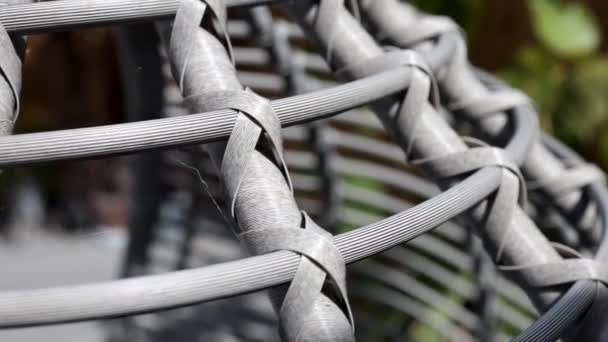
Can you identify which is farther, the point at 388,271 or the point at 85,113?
the point at 85,113

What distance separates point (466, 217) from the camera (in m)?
0.74

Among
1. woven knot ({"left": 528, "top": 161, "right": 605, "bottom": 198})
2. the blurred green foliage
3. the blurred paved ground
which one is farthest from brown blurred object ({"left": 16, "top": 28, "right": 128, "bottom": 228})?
woven knot ({"left": 528, "top": 161, "right": 605, "bottom": 198})

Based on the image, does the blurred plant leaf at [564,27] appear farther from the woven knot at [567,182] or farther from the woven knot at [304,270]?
the woven knot at [304,270]

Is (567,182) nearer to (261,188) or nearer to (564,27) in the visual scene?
(261,188)

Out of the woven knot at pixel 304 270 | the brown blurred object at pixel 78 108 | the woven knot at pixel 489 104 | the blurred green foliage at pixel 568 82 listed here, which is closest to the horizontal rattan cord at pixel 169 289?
the woven knot at pixel 304 270

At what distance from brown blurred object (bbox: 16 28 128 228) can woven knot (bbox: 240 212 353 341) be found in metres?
2.79

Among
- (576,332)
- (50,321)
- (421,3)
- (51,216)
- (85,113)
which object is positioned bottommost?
(51,216)

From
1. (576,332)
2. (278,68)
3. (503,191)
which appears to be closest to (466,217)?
(503,191)

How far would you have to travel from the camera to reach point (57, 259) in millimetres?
2916

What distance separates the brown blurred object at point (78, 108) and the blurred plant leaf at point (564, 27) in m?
1.71

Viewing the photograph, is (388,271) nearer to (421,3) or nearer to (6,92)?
(421,3)

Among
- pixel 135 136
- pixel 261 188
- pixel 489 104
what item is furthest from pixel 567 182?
pixel 135 136

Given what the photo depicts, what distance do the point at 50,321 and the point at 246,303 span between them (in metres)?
1.28

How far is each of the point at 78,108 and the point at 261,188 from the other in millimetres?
2860
